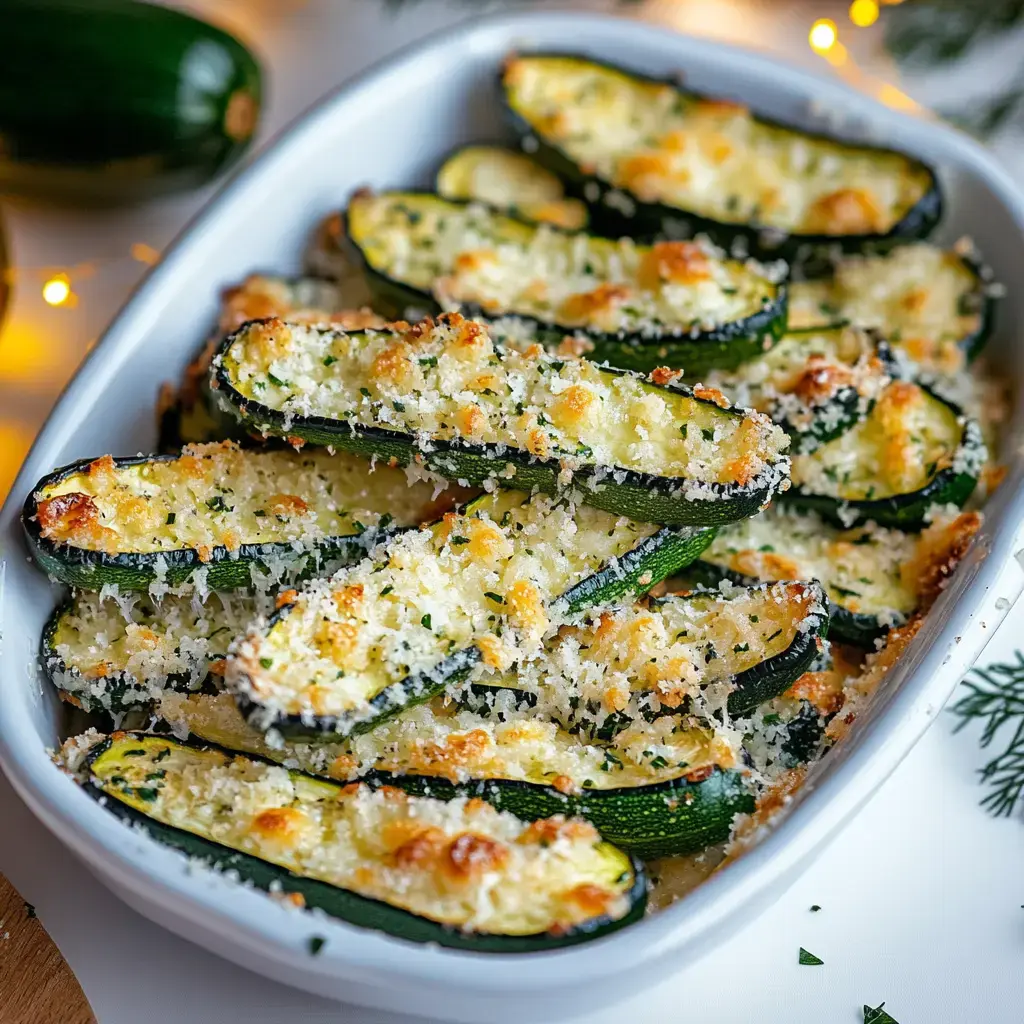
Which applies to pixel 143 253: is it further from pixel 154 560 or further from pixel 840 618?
→ pixel 840 618

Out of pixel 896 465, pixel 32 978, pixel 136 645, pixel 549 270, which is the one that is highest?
pixel 896 465

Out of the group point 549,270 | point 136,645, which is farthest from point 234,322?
point 136,645

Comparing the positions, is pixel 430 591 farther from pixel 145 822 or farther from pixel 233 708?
pixel 145 822

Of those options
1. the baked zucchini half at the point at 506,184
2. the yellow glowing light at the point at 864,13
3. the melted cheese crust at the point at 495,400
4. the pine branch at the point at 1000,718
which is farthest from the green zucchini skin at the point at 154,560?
the yellow glowing light at the point at 864,13

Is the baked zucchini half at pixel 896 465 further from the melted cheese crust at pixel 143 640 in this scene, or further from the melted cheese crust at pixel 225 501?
the melted cheese crust at pixel 143 640

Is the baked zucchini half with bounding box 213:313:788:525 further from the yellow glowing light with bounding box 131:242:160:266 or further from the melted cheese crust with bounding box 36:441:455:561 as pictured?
the yellow glowing light with bounding box 131:242:160:266

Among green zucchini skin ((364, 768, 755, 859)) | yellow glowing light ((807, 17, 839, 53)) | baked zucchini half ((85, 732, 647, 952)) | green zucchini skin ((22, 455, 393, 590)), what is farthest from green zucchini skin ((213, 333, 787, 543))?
yellow glowing light ((807, 17, 839, 53))

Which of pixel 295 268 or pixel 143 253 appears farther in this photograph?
pixel 143 253
